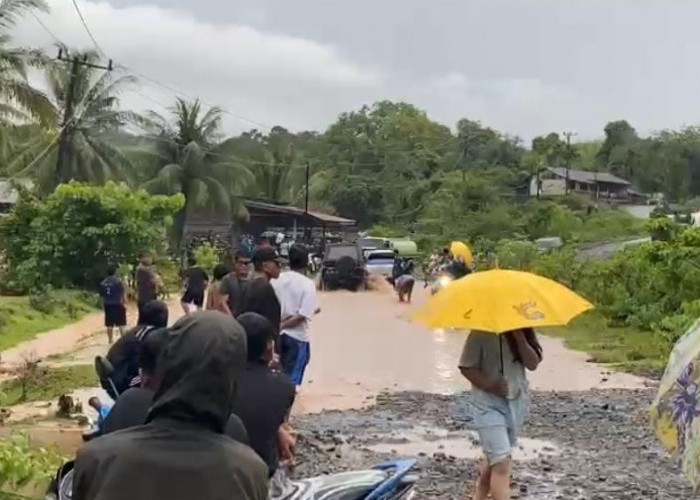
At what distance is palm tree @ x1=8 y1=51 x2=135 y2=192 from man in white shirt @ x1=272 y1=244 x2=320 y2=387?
92.0 ft

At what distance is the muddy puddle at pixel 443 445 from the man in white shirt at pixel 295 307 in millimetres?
1163

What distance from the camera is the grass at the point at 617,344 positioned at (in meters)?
17.1

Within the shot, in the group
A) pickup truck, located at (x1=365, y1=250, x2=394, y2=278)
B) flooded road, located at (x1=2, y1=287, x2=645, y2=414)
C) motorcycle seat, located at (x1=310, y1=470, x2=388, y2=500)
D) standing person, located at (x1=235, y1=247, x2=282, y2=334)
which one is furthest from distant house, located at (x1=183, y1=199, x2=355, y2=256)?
motorcycle seat, located at (x1=310, y1=470, x2=388, y2=500)

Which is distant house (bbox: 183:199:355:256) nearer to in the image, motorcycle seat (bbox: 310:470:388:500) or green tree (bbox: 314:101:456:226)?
green tree (bbox: 314:101:456:226)

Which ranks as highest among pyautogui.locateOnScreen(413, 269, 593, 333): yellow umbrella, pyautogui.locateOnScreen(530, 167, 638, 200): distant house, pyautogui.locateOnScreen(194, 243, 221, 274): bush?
pyautogui.locateOnScreen(530, 167, 638, 200): distant house

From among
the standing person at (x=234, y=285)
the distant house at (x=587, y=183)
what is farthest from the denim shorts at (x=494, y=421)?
the distant house at (x=587, y=183)

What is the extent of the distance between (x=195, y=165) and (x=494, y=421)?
39579mm

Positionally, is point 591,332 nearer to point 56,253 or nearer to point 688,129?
point 56,253

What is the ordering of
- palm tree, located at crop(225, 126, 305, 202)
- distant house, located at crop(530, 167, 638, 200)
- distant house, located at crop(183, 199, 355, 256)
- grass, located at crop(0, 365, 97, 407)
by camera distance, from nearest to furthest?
grass, located at crop(0, 365, 97, 407) → distant house, located at crop(183, 199, 355, 256) → palm tree, located at crop(225, 126, 305, 202) → distant house, located at crop(530, 167, 638, 200)

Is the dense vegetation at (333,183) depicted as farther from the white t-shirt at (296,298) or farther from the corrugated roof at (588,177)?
the white t-shirt at (296,298)

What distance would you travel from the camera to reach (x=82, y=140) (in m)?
36.9

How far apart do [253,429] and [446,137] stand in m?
81.6

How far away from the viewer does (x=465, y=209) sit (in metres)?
53.9

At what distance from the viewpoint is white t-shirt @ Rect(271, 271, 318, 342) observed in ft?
31.1
